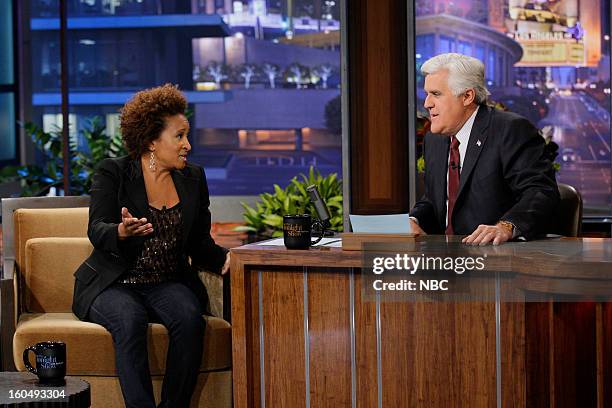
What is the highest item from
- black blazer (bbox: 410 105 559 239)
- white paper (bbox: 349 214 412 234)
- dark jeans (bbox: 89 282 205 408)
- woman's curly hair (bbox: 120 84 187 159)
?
woman's curly hair (bbox: 120 84 187 159)

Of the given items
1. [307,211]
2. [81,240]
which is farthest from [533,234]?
[307,211]

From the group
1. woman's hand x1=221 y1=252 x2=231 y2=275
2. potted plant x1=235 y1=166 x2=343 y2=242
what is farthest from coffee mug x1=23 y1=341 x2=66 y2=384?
potted plant x1=235 y1=166 x2=343 y2=242

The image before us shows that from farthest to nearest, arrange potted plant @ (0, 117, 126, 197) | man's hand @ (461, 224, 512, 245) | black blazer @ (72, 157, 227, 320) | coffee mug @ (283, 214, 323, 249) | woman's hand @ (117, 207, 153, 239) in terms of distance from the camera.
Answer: potted plant @ (0, 117, 126, 197) < black blazer @ (72, 157, 227, 320) < woman's hand @ (117, 207, 153, 239) < coffee mug @ (283, 214, 323, 249) < man's hand @ (461, 224, 512, 245)

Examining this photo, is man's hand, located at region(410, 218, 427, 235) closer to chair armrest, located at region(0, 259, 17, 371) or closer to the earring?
the earring

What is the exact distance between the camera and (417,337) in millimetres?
3051

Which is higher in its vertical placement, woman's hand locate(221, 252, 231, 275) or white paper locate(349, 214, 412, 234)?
white paper locate(349, 214, 412, 234)

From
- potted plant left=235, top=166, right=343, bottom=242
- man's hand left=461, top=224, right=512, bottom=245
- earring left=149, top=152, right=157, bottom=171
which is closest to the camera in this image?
man's hand left=461, top=224, right=512, bottom=245

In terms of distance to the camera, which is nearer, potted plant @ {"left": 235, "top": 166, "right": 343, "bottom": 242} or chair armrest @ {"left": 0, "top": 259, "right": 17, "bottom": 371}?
chair armrest @ {"left": 0, "top": 259, "right": 17, "bottom": 371}

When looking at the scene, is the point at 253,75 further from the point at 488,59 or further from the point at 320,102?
the point at 488,59

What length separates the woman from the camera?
3518 mm

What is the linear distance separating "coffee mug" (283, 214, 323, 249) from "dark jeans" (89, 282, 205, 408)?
1.99 feet

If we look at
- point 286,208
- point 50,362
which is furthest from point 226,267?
point 286,208

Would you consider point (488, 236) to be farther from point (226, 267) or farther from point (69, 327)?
point (69, 327)

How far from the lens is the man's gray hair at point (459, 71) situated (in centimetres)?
333
